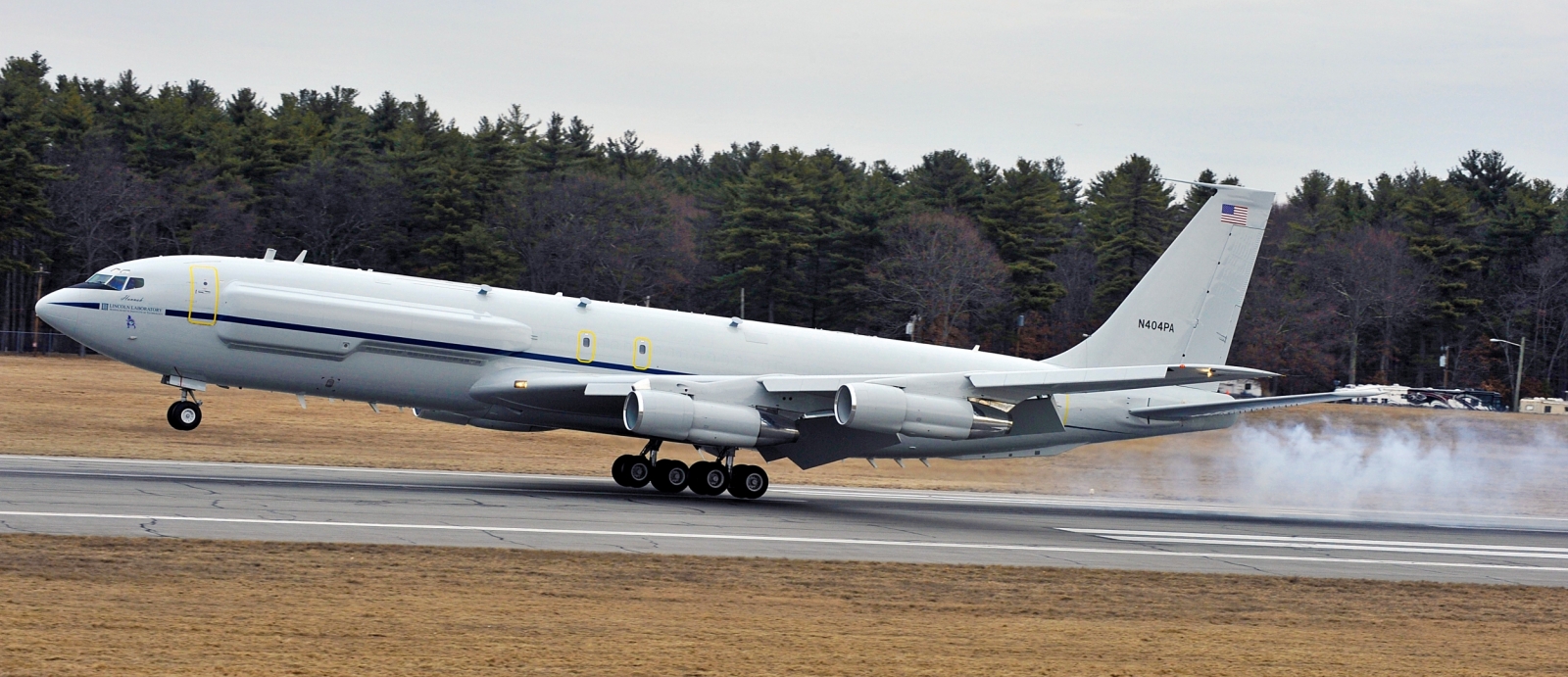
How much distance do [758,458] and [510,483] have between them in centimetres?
1318

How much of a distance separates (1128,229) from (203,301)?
8923 centimetres

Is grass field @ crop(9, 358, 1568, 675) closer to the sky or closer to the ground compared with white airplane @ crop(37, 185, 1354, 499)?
closer to the ground

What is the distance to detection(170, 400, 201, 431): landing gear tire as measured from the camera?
2606 centimetres

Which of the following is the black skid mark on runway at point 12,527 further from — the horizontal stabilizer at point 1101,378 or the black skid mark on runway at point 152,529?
the horizontal stabilizer at point 1101,378

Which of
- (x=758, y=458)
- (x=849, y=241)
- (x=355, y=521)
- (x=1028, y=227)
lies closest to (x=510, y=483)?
(x=355, y=521)

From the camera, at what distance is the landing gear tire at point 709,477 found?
28750 mm

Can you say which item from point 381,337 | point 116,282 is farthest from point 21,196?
point 381,337

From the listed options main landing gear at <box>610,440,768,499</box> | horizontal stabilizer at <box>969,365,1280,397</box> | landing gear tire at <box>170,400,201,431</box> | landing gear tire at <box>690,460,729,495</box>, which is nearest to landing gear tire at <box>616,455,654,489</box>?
main landing gear at <box>610,440,768,499</box>

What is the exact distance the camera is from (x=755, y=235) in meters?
94.1

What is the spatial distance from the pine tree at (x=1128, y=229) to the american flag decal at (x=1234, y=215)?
64748mm

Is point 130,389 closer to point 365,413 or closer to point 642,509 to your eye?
point 365,413

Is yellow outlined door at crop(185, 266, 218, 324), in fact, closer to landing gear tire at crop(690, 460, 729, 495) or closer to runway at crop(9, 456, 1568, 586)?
runway at crop(9, 456, 1568, 586)

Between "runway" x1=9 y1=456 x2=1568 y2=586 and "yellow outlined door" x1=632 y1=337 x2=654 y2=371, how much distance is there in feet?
8.61

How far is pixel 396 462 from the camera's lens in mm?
35000
